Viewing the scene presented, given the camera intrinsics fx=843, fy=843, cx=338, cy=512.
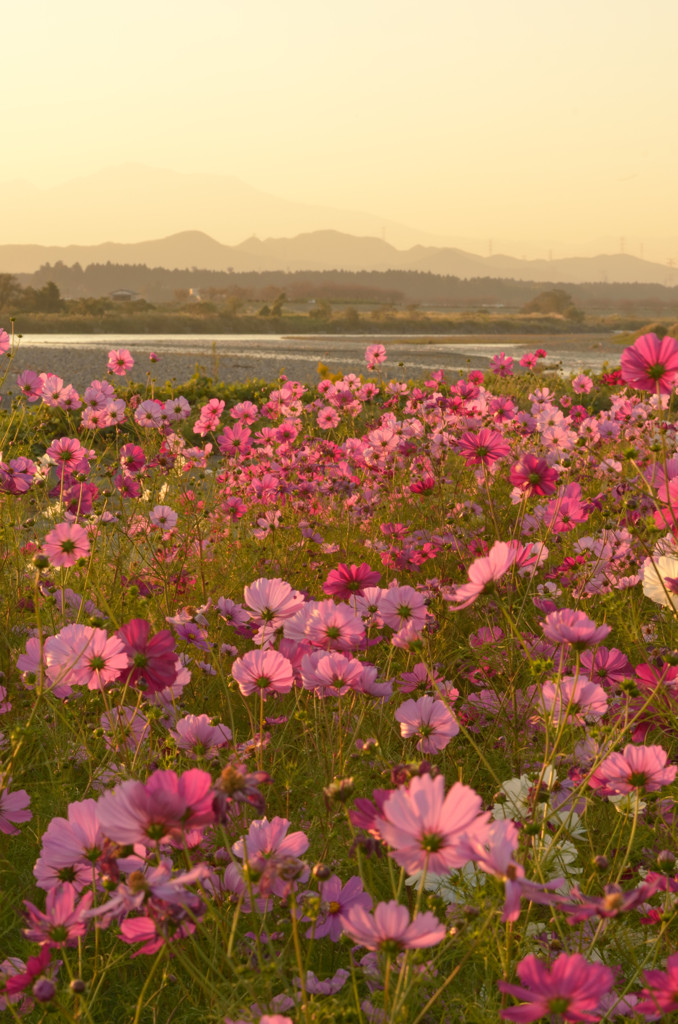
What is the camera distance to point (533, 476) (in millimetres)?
1917

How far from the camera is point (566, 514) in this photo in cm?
254

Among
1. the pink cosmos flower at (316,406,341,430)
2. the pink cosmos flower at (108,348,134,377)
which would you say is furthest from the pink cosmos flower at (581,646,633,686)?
the pink cosmos flower at (316,406,341,430)

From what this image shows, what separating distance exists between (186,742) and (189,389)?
26.4ft

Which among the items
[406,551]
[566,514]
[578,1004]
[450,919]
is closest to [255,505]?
[406,551]

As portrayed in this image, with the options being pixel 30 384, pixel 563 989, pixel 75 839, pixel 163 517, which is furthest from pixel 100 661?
pixel 30 384

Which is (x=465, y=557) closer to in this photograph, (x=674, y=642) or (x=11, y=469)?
(x=674, y=642)

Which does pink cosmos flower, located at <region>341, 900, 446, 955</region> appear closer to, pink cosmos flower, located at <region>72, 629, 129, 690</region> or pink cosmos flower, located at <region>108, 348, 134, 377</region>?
pink cosmos flower, located at <region>72, 629, 129, 690</region>

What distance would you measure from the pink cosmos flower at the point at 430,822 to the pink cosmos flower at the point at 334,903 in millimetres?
418

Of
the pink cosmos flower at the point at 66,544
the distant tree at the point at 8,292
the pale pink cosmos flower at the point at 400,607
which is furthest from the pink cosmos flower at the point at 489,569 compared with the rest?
the distant tree at the point at 8,292

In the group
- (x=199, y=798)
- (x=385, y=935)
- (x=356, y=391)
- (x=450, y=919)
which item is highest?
(x=356, y=391)

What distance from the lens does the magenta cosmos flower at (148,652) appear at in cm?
136

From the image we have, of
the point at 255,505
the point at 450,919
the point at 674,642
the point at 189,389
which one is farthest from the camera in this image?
the point at 189,389

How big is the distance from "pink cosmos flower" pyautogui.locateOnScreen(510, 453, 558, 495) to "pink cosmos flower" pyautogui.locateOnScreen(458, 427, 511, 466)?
471 millimetres

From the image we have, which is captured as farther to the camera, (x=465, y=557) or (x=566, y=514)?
(x=465, y=557)
